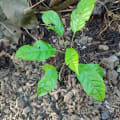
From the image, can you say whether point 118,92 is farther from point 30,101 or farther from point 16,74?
point 16,74

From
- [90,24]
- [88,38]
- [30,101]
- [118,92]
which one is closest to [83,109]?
[118,92]

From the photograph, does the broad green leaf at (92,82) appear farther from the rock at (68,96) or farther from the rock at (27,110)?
the rock at (27,110)

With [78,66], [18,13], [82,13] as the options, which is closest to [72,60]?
[78,66]

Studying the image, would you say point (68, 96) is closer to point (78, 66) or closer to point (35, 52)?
point (78, 66)

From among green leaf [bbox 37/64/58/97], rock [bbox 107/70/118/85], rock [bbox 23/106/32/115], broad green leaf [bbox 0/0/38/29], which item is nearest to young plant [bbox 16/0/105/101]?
green leaf [bbox 37/64/58/97]

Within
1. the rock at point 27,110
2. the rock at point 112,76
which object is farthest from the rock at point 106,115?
the rock at point 27,110
